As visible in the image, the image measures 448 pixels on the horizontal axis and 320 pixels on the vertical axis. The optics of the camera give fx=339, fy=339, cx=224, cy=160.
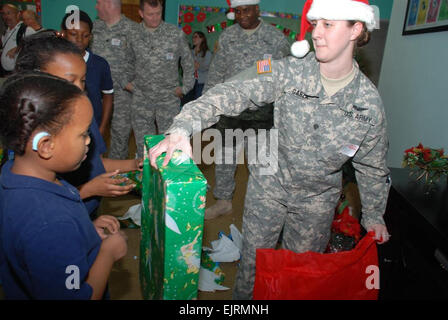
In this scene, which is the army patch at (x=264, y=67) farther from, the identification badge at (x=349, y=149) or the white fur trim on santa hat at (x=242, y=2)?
the white fur trim on santa hat at (x=242, y=2)

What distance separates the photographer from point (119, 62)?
321cm

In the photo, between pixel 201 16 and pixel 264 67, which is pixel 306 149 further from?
pixel 201 16

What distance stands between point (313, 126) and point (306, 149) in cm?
10

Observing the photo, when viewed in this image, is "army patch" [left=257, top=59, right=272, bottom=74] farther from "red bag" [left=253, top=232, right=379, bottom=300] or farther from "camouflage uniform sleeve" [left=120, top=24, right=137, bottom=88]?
"camouflage uniform sleeve" [left=120, top=24, right=137, bottom=88]

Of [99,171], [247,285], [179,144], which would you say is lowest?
[247,285]

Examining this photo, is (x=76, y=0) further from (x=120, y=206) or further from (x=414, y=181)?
(x=414, y=181)

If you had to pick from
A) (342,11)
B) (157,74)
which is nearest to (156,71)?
(157,74)

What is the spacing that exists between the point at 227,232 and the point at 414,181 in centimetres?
132

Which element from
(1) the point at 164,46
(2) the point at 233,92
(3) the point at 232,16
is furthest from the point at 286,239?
(3) the point at 232,16

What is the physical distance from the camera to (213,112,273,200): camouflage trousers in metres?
2.63


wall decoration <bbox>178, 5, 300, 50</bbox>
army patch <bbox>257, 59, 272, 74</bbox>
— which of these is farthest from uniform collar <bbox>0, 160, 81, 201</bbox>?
wall decoration <bbox>178, 5, 300, 50</bbox>

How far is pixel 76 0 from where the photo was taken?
4.99m

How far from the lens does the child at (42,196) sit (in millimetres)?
757

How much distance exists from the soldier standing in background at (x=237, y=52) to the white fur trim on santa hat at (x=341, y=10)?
4.88ft
